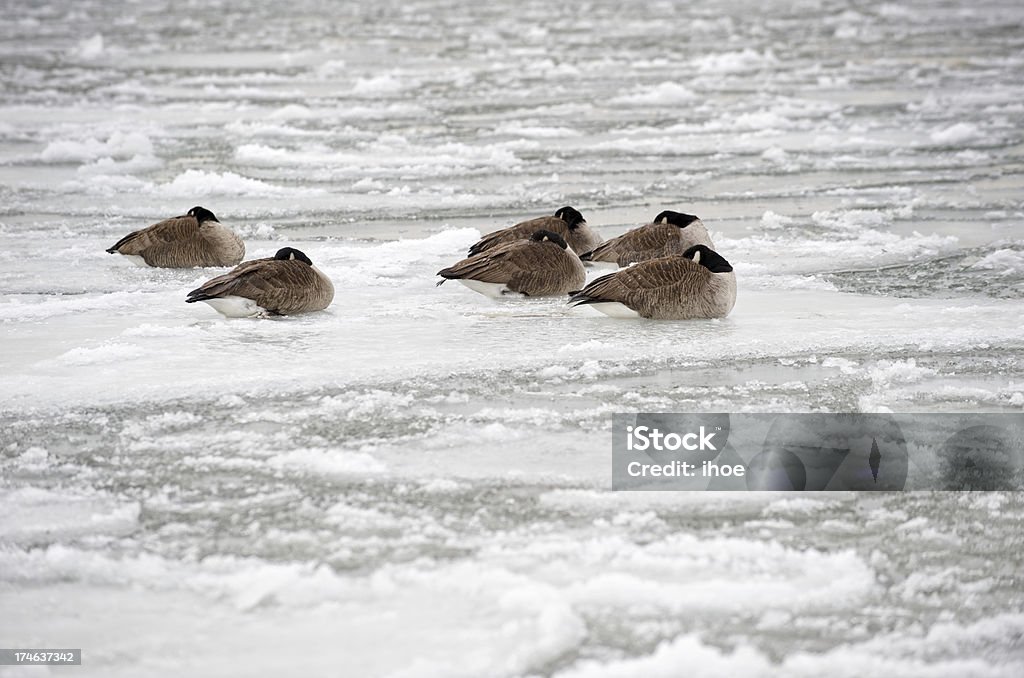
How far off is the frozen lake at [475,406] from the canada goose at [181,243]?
0.16 metres

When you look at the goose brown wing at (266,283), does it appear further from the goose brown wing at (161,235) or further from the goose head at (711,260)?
the goose head at (711,260)

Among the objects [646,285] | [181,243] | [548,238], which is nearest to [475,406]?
[646,285]

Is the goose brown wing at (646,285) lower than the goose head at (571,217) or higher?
lower

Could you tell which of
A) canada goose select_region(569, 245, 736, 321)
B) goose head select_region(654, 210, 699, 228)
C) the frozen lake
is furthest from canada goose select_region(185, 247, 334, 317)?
goose head select_region(654, 210, 699, 228)

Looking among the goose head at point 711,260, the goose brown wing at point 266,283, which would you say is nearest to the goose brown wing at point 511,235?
the goose head at point 711,260

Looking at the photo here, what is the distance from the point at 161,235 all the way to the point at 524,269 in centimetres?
245

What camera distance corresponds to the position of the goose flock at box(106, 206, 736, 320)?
6.21 meters

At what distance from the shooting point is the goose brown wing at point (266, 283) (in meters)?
6.18

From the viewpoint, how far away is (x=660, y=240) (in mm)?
7223

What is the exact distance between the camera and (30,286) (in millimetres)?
7156

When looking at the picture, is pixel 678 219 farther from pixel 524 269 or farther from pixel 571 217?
pixel 524 269

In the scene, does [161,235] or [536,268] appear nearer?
[536,268]

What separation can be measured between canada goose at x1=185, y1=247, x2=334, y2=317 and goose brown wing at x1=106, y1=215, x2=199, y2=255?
1335mm

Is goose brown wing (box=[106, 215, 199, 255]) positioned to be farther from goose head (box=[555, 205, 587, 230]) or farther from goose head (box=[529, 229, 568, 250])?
goose head (box=[555, 205, 587, 230])
